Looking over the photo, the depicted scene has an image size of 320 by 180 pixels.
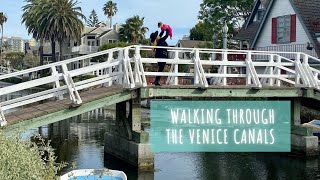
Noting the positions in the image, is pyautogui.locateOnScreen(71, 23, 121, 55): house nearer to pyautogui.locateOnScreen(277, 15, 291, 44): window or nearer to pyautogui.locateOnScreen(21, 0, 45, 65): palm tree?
pyautogui.locateOnScreen(21, 0, 45, 65): palm tree

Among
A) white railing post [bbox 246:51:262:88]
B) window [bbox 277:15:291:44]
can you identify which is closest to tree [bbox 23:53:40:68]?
window [bbox 277:15:291:44]

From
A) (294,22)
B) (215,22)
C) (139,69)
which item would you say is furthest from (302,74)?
(215,22)

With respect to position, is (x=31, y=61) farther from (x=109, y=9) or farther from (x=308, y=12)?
(x=308, y=12)

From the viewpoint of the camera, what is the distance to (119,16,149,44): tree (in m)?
76.5

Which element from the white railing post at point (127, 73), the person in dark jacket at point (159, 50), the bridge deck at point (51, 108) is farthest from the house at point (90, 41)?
the white railing post at point (127, 73)

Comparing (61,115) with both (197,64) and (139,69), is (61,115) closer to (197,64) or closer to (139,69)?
(139,69)

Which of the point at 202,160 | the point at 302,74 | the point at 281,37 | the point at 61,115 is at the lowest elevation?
the point at 202,160

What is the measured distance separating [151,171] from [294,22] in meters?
20.7

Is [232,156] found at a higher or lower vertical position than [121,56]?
lower

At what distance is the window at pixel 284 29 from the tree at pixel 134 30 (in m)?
44.8

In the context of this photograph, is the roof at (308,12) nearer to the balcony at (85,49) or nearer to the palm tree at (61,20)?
the palm tree at (61,20)

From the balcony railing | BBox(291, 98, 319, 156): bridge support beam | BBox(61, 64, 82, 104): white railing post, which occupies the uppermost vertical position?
the balcony railing

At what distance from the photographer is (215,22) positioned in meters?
45.1

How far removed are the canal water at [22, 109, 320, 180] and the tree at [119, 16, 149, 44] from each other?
56.5 m
